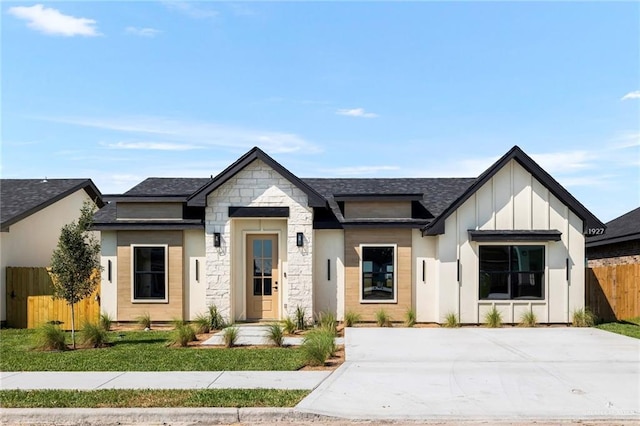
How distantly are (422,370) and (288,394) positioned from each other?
311 centimetres

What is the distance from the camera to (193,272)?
19203mm

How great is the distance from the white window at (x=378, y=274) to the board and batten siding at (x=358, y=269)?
0.35ft

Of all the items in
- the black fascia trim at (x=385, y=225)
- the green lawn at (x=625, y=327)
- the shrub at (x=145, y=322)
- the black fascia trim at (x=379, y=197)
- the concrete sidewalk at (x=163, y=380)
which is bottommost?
the green lawn at (x=625, y=327)

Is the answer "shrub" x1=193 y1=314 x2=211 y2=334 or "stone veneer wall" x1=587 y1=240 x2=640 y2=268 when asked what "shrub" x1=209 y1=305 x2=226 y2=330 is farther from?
"stone veneer wall" x1=587 y1=240 x2=640 y2=268

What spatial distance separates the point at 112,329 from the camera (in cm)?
1834

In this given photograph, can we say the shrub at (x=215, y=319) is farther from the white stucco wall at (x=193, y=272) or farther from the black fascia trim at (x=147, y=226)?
the black fascia trim at (x=147, y=226)

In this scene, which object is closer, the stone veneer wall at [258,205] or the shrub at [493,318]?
the shrub at [493,318]

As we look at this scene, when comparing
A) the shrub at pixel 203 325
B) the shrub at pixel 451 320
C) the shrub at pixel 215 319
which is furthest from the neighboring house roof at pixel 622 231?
the shrub at pixel 203 325

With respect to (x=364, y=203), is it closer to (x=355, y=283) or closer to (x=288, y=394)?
(x=355, y=283)

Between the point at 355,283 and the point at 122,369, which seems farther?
the point at 355,283

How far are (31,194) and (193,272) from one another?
7.79m

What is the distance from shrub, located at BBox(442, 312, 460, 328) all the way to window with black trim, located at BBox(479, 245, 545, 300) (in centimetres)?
98

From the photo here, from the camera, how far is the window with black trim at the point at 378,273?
61.8 feet

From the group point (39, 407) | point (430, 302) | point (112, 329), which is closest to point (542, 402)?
point (39, 407)
